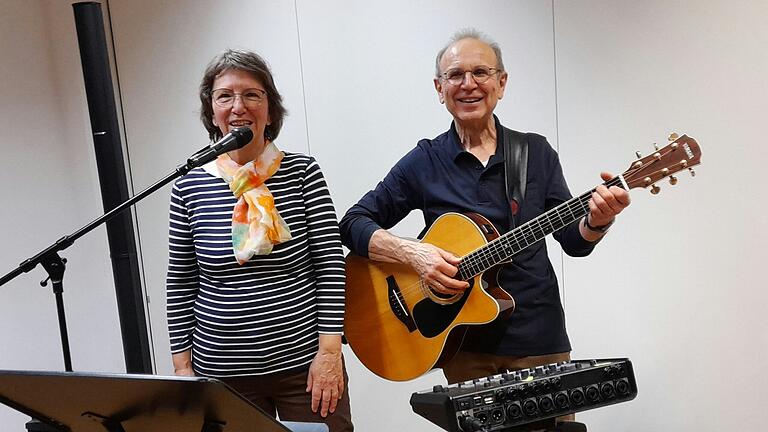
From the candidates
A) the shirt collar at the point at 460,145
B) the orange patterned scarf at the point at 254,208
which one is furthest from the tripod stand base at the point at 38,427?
the shirt collar at the point at 460,145

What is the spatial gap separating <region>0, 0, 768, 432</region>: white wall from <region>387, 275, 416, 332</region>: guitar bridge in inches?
31.0

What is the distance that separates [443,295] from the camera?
226cm

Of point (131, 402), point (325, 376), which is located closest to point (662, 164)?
point (325, 376)

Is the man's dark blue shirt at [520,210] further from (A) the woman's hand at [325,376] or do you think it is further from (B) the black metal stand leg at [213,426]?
(B) the black metal stand leg at [213,426]

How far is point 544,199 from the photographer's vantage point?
2180 millimetres

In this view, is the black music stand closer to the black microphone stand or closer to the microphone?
the black microphone stand

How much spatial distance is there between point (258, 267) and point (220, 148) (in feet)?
1.33

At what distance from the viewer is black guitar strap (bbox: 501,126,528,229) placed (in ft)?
7.00

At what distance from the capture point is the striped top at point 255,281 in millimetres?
2137

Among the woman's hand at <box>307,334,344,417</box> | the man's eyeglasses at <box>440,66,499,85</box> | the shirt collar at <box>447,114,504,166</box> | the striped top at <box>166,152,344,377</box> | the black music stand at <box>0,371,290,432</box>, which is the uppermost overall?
the man's eyeglasses at <box>440,66,499,85</box>

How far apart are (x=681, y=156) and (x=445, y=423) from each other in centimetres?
82

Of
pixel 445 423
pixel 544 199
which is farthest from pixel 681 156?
pixel 445 423

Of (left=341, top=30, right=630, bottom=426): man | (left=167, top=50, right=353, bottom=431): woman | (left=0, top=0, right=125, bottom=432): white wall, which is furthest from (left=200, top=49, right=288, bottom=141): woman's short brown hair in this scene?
(left=0, top=0, right=125, bottom=432): white wall

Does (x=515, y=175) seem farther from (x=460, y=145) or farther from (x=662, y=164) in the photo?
(x=662, y=164)
